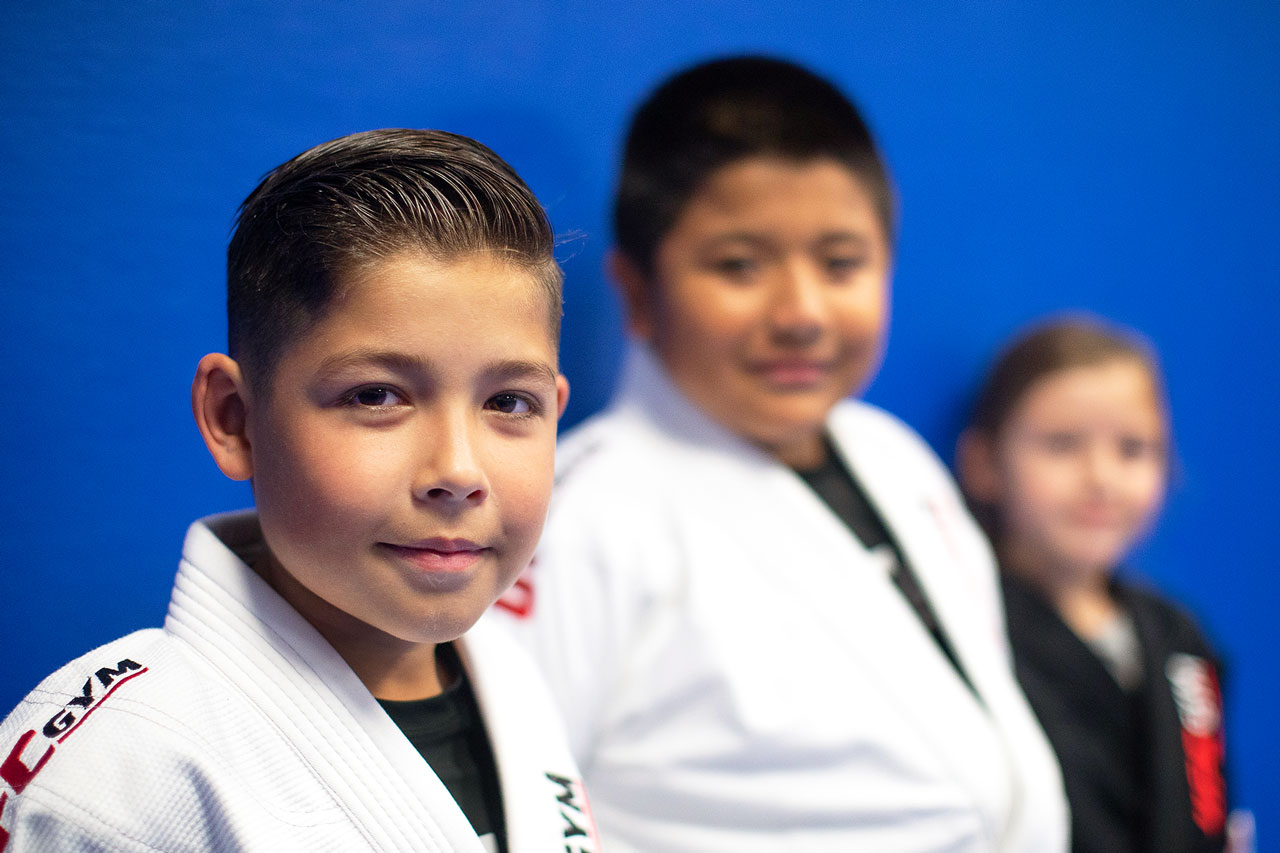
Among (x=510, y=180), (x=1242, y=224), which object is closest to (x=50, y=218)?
(x=510, y=180)

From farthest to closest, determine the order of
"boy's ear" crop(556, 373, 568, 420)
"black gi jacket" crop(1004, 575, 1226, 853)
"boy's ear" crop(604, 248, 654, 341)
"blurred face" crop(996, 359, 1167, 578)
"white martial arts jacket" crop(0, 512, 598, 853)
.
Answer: "blurred face" crop(996, 359, 1167, 578) → "black gi jacket" crop(1004, 575, 1226, 853) → "boy's ear" crop(604, 248, 654, 341) → "boy's ear" crop(556, 373, 568, 420) → "white martial arts jacket" crop(0, 512, 598, 853)

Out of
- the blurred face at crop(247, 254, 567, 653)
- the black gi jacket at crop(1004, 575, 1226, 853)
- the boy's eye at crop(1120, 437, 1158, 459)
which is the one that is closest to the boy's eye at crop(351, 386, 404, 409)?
the blurred face at crop(247, 254, 567, 653)

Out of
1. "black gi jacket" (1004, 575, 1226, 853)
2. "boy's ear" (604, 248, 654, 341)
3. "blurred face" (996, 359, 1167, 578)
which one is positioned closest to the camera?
"boy's ear" (604, 248, 654, 341)

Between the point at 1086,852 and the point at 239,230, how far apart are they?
1228mm

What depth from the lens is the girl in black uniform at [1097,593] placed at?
1.39 metres

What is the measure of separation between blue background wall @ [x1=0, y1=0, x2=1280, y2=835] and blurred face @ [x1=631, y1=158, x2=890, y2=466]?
148mm

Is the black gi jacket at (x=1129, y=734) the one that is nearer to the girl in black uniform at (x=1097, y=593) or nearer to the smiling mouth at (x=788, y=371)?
the girl in black uniform at (x=1097, y=593)

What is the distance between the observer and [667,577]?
1089 millimetres

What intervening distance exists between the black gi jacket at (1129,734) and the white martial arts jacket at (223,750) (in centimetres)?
88

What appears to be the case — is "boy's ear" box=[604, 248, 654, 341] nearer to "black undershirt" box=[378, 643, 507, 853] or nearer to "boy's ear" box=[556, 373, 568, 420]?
"boy's ear" box=[556, 373, 568, 420]

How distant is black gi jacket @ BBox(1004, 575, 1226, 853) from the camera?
136 cm

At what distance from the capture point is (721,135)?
3.62 ft

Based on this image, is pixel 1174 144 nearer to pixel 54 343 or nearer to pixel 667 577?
pixel 667 577

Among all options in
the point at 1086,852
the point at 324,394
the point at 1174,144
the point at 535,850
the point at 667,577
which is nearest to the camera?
the point at 324,394
